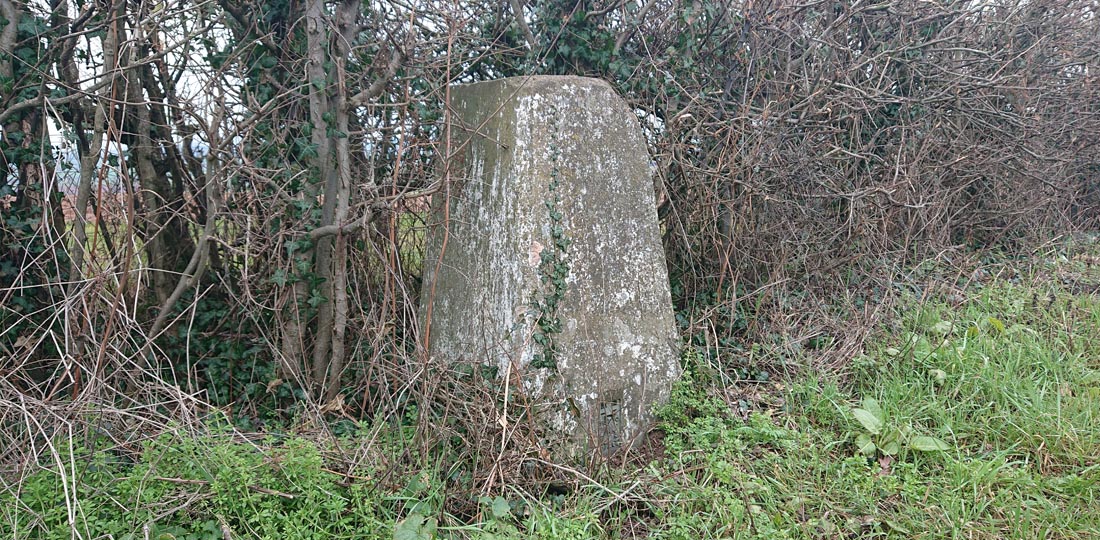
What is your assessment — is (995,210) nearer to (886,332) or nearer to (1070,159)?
(1070,159)

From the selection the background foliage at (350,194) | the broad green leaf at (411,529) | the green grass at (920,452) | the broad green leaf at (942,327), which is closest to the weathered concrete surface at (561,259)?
the background foliage at (350,194)

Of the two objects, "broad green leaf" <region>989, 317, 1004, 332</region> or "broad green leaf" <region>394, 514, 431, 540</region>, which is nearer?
"broad green leaf" <region>394, 514, 431, 540</region>

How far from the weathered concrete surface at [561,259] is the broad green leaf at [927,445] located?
1.00 m

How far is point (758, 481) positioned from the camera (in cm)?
289

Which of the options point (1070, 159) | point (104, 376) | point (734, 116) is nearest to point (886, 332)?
point (734, 116)

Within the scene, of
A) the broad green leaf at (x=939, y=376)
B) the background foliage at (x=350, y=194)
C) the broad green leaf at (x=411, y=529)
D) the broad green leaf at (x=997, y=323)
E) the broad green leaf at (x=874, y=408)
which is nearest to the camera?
the broad green leaf at (x=411, y=529)

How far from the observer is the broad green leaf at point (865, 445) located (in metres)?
3.09

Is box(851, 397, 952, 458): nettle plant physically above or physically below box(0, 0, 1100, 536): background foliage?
below

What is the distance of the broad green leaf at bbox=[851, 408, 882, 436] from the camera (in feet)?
10.4

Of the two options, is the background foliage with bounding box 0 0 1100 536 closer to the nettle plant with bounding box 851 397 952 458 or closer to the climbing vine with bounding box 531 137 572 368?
the climbing vine with bounding box 531 137 572 368

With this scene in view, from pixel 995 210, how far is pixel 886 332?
2.32 metres

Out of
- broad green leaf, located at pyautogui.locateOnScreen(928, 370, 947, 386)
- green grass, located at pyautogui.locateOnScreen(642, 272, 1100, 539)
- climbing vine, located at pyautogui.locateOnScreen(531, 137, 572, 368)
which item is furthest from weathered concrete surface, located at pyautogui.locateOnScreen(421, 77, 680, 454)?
broad green leaf, located at pyautogui.locateOnScreen(928, 370, 947, 386)

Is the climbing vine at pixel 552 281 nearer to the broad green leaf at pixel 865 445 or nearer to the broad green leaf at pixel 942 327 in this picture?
the broad green leaf at pixel 865 445

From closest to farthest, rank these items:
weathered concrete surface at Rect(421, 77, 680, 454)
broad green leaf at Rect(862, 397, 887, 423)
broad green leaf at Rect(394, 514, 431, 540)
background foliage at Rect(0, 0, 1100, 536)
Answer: broad green leaf at Rect(394, 514, 431, 540) → background foliage at Rect(0, 0, 1100, 536) → weathered concrete surface at Rect(421, 77, 680, 454) → broad green leaf at Rect(862, 397, 887, 423)
